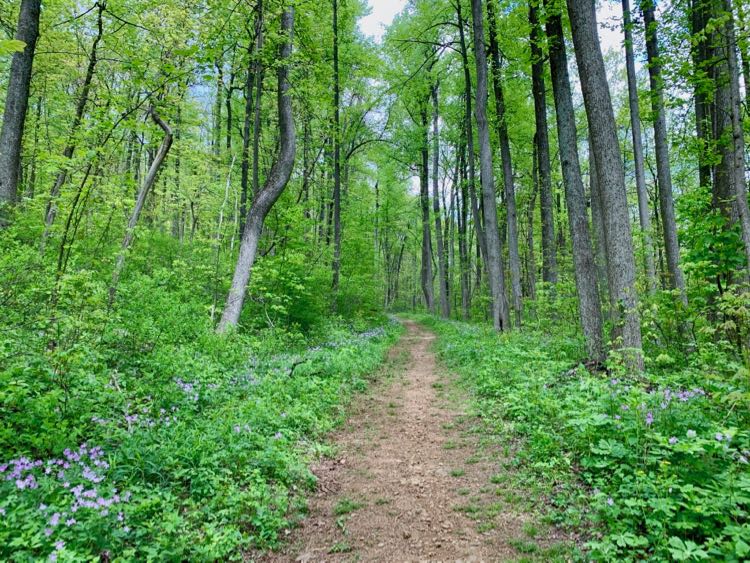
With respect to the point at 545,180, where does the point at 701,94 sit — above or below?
above

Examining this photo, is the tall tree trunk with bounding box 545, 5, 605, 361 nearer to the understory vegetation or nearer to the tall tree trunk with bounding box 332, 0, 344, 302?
the understory vegetation

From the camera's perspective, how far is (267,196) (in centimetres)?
950

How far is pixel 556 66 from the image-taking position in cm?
857

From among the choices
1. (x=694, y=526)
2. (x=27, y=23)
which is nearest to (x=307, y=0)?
(x=27, y=23)

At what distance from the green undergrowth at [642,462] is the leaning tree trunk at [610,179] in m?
0.89

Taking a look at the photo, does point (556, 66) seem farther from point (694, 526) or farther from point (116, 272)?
point (116, 272)

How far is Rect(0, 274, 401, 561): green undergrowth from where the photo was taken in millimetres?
2641

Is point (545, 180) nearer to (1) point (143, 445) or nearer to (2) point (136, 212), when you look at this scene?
(2) point (136, 212)

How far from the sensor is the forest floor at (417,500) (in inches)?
124

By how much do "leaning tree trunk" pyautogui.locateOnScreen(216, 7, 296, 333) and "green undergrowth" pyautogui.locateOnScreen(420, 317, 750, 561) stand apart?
612 cm

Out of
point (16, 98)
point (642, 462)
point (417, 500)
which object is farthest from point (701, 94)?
point (16, 98)

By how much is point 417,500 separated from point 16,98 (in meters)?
8.27

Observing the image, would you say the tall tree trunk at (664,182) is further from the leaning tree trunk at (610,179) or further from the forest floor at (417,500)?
the forest floor at (417,500)

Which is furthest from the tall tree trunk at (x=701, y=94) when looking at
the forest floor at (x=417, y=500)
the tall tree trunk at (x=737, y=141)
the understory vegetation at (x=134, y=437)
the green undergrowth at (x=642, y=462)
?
the understory vegetation at (x=134, y=437)
